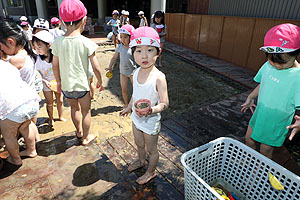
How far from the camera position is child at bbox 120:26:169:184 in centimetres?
206

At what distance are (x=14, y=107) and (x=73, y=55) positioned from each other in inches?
37.8

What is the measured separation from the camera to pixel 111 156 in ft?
9.66

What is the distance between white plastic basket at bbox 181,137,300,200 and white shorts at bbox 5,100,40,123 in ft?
6.42

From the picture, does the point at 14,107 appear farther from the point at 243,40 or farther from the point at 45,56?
the point at 243,40

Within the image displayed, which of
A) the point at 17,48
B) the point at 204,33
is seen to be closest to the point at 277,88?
the point at 17,48

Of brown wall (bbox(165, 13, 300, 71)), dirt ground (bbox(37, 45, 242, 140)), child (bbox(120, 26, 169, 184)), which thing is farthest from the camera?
brown wall (bbox(165, 13, 300, 71))

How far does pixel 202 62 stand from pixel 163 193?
7195 mm

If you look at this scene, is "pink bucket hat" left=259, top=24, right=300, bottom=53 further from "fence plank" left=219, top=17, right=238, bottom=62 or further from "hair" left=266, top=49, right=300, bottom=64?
"fence plank" left=219, top=17, right=238, bottom=62

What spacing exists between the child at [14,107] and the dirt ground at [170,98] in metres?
1.06

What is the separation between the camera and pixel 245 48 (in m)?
8.05

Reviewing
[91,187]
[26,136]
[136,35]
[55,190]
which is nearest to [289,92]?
[136,35]

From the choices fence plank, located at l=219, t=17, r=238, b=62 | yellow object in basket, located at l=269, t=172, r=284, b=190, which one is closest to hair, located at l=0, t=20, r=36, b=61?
yellow object in basket, located at l=269, t=172, r=284, b=190

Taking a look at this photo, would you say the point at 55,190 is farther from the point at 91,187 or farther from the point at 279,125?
the point at 279,125

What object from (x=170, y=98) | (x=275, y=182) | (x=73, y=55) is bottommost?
(x=170, y=98)
